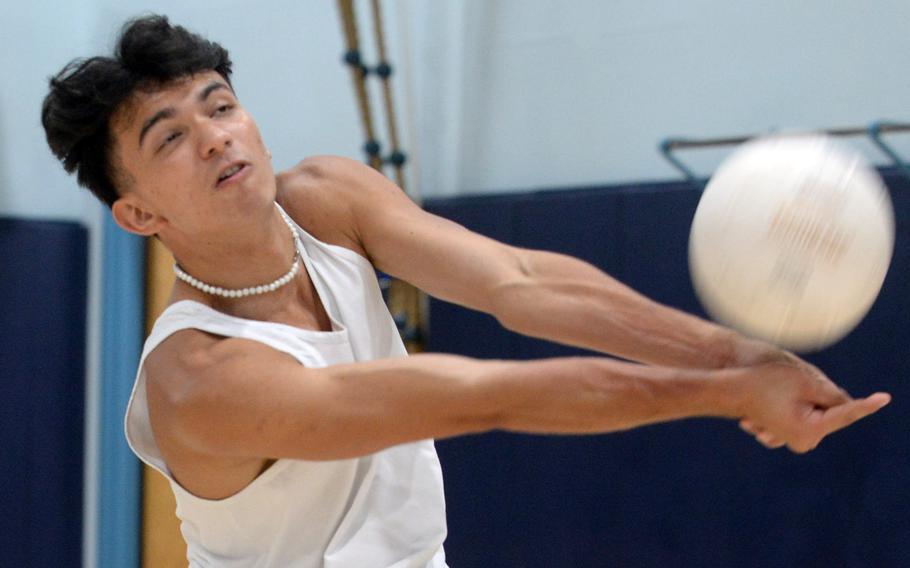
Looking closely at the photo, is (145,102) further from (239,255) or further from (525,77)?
(525,77)

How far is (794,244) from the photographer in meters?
1.81

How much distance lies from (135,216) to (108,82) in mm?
251

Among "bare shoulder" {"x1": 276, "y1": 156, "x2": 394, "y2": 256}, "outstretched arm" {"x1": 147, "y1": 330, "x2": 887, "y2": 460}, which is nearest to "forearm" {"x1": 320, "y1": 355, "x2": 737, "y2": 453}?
"outstretched arm" {"x1": 147, "y1": 330, "x2": 887, "y2": 460}

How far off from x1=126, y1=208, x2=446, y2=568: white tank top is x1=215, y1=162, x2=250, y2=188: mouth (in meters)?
0.21

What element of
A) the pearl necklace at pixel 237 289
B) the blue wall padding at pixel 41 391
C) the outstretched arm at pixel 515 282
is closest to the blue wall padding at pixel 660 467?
the blue wall padding at pixel 41 391

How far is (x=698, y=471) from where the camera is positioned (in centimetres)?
377

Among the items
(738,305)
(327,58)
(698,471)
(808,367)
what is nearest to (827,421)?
(808,367)

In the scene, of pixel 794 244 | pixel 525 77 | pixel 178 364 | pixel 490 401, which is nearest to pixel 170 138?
pixel 178 364

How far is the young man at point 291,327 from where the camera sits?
1.78 metres

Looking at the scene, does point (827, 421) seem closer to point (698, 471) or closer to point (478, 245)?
point (478, 245)

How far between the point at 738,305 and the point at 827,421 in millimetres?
235

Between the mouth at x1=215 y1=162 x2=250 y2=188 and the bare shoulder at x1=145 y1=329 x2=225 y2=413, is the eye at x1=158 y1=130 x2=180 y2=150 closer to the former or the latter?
the mouth at x1=215 y1=162 x2=250 y2=188

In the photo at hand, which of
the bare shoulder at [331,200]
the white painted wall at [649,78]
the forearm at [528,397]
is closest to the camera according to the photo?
the forearm at [528,397]

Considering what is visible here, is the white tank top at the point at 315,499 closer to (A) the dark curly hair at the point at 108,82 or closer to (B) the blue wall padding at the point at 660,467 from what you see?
(A) the dark curly hair at the point at 108,82
